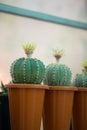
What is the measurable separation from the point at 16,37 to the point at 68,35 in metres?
0.57

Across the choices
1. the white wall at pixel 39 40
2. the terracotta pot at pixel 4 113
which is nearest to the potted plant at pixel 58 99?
the terracotta pot at pixel 4 113

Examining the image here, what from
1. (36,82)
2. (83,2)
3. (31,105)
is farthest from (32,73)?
(83,2)

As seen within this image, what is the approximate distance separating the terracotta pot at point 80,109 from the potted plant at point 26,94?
1.14 ft

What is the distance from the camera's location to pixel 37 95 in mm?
1270

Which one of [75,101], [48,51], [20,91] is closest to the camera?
[20,91]

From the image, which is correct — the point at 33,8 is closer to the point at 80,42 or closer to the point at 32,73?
the point at 80,42

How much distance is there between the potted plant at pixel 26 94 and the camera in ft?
4.10

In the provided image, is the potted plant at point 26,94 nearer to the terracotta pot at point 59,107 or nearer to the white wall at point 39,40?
the terracotta pot at point 59,107

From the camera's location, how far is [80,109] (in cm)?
154

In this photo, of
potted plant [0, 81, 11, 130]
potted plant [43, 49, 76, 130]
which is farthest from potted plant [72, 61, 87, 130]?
potted plant [0, 81, 11, 130]

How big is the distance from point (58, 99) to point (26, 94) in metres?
0.23

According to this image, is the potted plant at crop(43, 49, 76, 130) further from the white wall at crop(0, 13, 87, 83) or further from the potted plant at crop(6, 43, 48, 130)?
the white wall at crop(0, 13, 87, 83)

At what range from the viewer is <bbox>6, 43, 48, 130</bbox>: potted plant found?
125cm

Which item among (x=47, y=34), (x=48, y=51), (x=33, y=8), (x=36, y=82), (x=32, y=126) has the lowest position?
(x=32, y=126)
